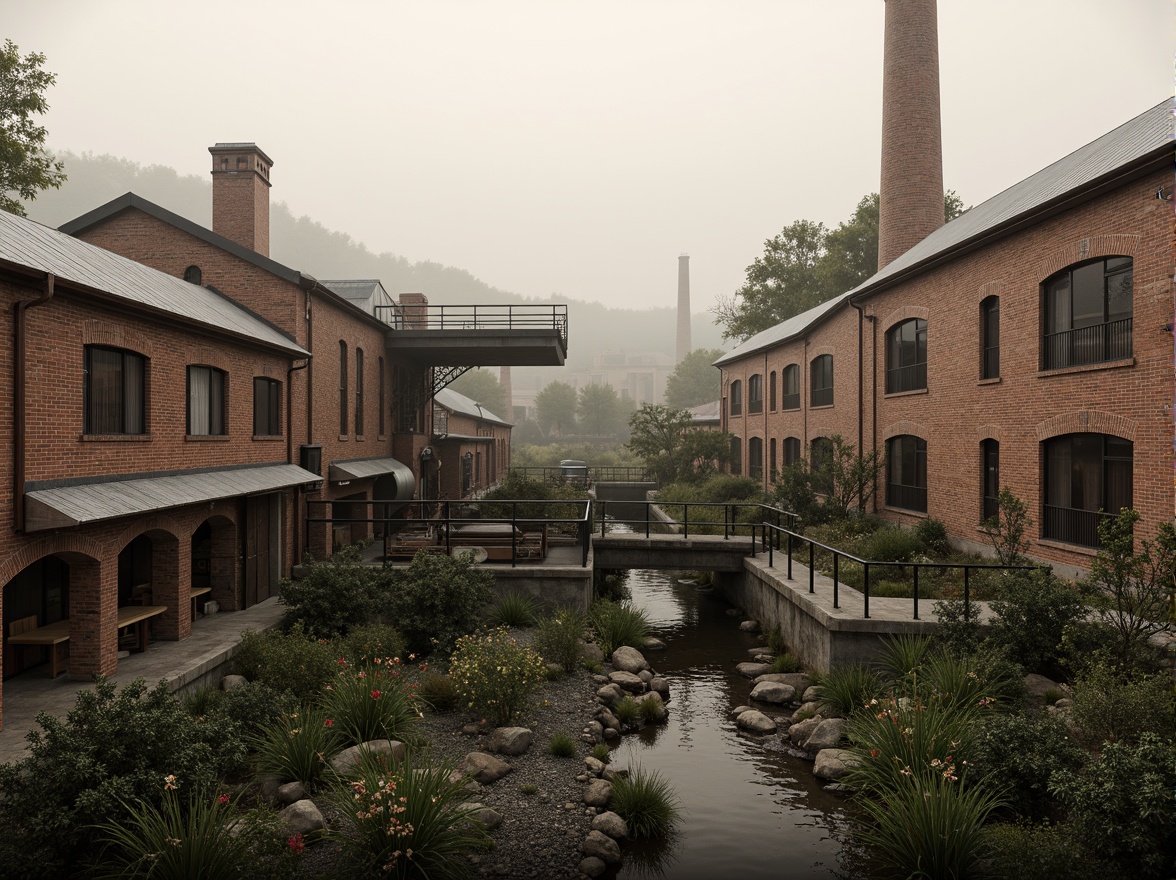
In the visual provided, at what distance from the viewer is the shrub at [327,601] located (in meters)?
12.2

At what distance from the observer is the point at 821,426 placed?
26531 mm

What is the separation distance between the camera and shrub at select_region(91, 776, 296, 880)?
215 inches

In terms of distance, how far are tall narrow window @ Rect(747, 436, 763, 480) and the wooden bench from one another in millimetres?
29525

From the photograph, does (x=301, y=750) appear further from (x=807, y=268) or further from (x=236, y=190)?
(x=807, y=268)

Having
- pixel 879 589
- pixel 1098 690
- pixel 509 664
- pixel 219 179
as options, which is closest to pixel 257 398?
pixel 219 179

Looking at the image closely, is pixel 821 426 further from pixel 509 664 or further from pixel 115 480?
pixel 115 480

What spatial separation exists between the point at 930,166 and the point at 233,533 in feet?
82.3

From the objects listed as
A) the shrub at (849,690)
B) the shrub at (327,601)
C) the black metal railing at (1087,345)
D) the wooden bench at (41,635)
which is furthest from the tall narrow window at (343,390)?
the black metal railing at (1087,345)

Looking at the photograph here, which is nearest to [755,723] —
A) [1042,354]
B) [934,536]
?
[934,536]

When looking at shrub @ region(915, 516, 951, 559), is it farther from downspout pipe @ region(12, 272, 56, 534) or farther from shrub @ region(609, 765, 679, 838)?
downspout pipe @ region(12, 272, 56, 534)

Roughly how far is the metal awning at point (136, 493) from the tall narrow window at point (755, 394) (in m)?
25.9

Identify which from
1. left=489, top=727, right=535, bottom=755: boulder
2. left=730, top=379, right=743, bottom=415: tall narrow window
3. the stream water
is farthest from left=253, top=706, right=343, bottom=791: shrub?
left=730, top=379, right=743, bottom=415: tall narrow window

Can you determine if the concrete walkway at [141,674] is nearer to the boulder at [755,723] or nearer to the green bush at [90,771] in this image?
the green bush at [90,771]

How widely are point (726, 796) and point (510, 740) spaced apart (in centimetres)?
282
